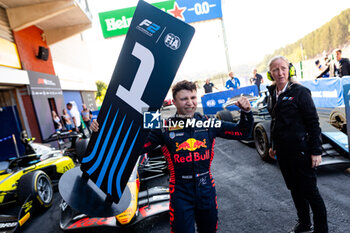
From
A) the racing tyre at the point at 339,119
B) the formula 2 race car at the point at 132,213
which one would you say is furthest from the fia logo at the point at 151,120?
the racing tyre at the point at 339,119

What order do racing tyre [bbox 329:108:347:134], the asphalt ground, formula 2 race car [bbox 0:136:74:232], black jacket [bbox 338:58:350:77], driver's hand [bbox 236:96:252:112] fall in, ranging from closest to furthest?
1. driver's hand [bbox 236:96:252:112]
2. the asphalt ground
3. formula 2 race car [bbox 0:136:74:232]
4. racing tyre [bbox 329:108:347:134]
5. black jacket [bbox 338:58:350:77]

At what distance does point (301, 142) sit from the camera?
6.30ft

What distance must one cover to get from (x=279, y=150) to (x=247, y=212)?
1033mm

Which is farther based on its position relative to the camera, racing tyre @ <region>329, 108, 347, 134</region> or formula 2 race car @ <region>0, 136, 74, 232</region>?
racing tyre @ <region>329, 108, 347, 134</region>

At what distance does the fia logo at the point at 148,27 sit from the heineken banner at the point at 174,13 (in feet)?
35.5

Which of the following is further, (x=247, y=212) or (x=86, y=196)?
(x=247, y=212)

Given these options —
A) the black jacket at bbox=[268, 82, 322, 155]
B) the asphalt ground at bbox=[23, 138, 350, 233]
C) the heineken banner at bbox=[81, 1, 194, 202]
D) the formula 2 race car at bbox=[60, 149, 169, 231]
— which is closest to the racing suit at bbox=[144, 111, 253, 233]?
the heineken banner at bbox=[81, 1, 194, 202]

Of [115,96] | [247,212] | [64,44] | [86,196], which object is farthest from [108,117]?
[64,44]

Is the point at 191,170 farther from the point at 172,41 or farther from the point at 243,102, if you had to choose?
the point at 172,41

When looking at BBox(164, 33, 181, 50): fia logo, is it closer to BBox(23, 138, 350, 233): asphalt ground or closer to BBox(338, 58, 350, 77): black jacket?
BBox(23, 138, 350, 233): asphalt ground

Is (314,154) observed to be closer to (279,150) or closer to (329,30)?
(279,150)

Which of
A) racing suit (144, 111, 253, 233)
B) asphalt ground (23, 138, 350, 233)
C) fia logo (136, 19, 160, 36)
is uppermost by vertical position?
fia logo (136, 19, 160, 36)

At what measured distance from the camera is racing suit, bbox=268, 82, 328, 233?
1.88 m

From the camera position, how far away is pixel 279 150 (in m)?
2.10
